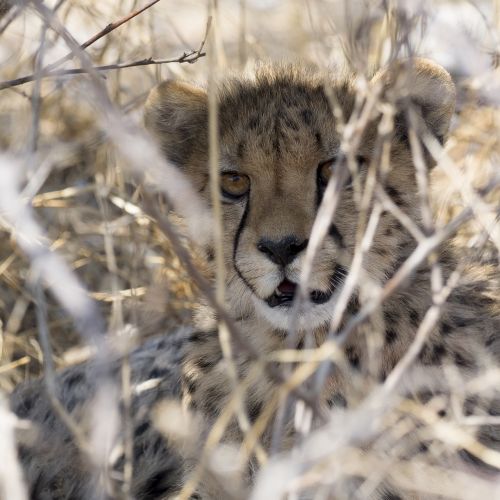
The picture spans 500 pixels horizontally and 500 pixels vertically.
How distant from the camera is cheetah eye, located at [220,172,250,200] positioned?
6.72ft

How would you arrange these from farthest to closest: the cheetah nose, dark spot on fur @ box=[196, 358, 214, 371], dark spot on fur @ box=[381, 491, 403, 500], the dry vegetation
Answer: the dry vegetation → dark spot on fur @ box=[196, 358, 214, 371] → dark spot on fur @ box=[381, 491, 403, 500] → the cheetah nose

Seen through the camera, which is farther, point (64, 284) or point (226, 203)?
point (226, 203)

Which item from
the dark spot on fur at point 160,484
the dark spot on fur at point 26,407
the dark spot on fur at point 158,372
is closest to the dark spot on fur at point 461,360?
the dark spot on fur at point 160,484

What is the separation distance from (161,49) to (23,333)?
1.37 m

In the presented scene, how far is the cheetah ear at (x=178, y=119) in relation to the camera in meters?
2.18

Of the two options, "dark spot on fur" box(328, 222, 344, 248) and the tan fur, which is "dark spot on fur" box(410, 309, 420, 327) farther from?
"dark spot on fur" box(328, 222, 344, 248)

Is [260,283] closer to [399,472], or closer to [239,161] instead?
[239,161]

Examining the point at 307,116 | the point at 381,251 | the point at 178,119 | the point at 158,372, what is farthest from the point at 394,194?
the point at 158,372

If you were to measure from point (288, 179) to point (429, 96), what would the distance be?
0.35 m

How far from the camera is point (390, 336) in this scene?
2.01 metres

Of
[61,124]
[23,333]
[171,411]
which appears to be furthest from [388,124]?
[61,124]

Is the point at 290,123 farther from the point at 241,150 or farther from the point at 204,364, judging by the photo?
the point at 204,364

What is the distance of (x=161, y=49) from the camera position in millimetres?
3828

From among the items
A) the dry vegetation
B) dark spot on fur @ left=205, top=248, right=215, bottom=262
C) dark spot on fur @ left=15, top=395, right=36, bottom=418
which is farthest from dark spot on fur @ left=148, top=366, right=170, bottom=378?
dark spot on fur @ left=205, top=248, right=215, bottom=262
